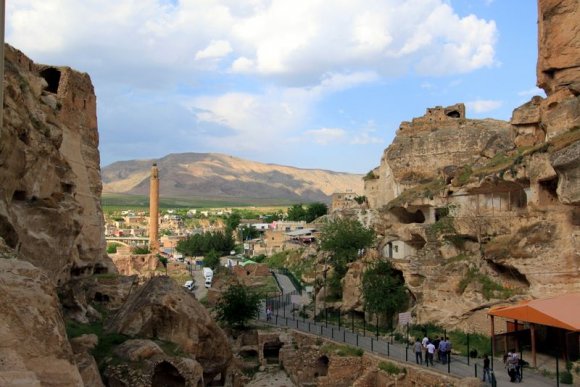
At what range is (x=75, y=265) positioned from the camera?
28250 millimetres

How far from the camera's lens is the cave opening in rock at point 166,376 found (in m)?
16.3

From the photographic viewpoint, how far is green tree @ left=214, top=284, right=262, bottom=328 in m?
31.0

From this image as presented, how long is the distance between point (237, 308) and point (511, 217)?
14.8 meters

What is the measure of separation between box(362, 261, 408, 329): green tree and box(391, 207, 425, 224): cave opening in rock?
5803 millimetres

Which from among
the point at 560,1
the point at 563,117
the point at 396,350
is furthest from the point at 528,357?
the point at 560,1

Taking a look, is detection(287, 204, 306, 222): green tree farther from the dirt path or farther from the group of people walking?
the group of people walking

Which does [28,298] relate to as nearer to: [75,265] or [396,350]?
[396,350]

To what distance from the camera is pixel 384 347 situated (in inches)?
947

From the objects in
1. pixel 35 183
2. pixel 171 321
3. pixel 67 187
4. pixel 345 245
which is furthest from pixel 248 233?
pixel 171 321

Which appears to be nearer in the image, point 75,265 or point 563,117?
point 563,117

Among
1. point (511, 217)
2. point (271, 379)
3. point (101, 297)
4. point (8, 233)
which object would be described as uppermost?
point (511, 217)

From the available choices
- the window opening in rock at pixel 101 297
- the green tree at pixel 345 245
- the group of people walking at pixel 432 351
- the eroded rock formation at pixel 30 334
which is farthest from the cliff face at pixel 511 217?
the eroded rock formation at pixel 30 334

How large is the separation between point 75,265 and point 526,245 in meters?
20.6

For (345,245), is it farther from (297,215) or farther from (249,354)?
(297,215)
